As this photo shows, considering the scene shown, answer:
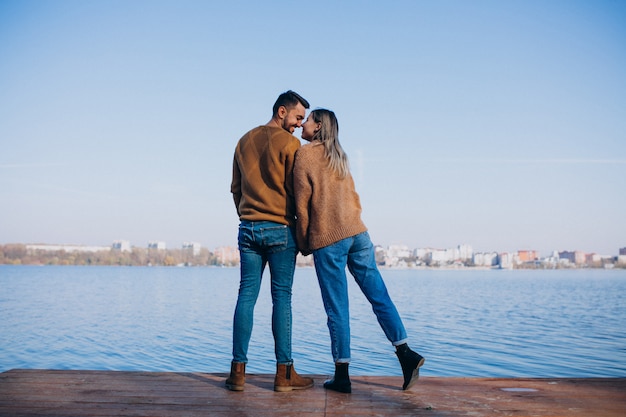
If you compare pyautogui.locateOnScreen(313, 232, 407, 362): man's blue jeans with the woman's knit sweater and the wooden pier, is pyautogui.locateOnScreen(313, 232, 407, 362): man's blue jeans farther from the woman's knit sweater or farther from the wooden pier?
the wooden pier

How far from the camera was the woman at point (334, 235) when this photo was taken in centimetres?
350

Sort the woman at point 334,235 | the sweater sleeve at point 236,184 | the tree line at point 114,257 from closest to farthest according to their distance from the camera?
the woman at point 334,235
the sweater sleeve at point 236,184
the tree line at point 114,257

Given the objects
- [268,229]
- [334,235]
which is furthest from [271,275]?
[334,235]

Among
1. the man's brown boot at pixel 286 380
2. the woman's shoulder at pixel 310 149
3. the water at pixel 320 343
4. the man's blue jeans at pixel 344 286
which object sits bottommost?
the water at pixel 320 343

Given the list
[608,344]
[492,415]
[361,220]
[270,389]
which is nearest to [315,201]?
[361,220]

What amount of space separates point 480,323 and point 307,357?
9527 millimetres

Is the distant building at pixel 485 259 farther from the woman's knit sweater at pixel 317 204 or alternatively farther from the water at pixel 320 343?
the woman's knit sweater at pixel 317 204

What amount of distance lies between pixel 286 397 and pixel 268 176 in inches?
52.6

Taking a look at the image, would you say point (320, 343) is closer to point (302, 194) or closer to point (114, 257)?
point (302, 194)

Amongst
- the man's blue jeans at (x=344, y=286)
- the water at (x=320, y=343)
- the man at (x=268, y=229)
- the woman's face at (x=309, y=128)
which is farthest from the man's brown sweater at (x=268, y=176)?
the water at (x=320, y=343)

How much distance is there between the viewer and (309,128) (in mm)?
3691

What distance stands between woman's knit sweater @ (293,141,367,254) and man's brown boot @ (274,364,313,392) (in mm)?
734

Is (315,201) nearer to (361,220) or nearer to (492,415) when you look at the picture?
(361,220)

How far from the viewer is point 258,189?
356 cm
